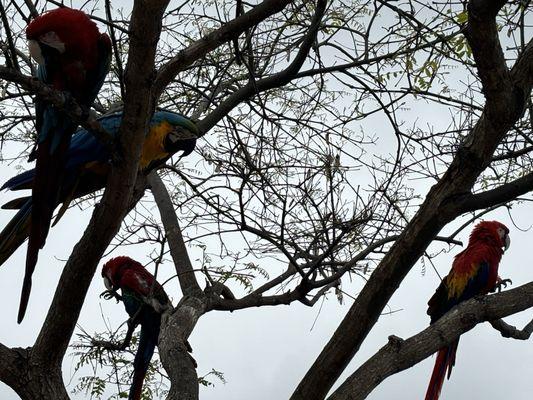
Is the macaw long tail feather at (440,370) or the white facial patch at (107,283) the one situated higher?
the white facial patch at (107,283)

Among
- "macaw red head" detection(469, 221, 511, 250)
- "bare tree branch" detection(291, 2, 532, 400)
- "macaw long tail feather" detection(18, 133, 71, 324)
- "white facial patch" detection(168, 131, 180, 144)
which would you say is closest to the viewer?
"bare tree branch" detection(291, 2, 532, 400)

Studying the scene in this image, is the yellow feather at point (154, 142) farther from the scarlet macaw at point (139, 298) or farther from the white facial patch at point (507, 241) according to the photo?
the white facial patch at point (507, 241)

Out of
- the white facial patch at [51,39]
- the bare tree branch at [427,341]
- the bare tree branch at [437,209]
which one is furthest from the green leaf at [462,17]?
the white facial patch at [51,39]

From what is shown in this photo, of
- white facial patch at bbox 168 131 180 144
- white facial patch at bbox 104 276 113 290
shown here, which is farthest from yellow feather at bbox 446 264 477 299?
white facial patch at bbox 168 131 180 144

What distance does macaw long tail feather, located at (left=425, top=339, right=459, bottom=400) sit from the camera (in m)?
3.76

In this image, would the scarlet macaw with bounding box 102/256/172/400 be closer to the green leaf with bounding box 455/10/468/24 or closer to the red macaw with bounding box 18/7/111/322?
the red macaw with bounding box 18/7/111/322

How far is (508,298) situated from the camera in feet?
8.68

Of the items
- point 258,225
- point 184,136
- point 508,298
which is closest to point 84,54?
point 184,136

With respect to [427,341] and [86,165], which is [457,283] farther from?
[86,165]

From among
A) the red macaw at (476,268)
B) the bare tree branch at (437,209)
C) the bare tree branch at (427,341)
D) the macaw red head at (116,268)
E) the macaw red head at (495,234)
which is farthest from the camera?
the macaw red head at (495,234)

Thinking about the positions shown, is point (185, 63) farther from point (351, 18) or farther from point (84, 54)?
point (351, 18)

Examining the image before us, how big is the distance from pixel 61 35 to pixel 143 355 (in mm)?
1948

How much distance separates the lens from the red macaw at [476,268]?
4543 millimetres

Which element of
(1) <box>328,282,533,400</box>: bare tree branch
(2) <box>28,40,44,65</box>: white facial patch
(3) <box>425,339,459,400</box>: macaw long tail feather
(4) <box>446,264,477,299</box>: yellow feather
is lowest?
(1) <box>328,282,533,400</box>: bare tree branch
